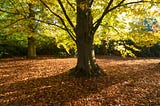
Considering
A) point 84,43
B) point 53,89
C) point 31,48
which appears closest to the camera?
point 53,89

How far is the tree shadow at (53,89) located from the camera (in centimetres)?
690

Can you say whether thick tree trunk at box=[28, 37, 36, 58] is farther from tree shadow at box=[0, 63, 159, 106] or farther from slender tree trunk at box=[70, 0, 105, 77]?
slender tree trunk at box=[70, 0, 105, 77]

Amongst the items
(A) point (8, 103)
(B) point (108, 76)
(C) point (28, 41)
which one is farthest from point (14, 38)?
(A) point (8, 103)

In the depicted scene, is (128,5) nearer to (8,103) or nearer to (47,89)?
(47,89)

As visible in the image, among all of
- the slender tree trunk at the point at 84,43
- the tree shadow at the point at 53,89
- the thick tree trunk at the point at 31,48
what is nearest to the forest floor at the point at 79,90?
the tree shadow at the point at 53,89

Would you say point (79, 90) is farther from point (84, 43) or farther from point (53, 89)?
point (84, 43)

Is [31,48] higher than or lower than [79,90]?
higher

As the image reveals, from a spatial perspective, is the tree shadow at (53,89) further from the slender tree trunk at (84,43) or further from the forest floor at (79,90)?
the slender tree trunk at (84,43)

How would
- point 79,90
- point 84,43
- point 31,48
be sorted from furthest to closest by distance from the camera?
point 31,48
point 84,43
point 79,90

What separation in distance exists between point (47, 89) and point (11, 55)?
11871mm

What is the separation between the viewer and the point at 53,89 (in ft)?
25.8

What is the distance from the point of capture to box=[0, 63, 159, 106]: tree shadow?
6.90 meters

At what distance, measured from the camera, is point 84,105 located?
21.5 ft

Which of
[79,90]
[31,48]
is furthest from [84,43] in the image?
[31,48]
